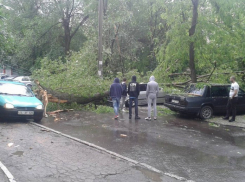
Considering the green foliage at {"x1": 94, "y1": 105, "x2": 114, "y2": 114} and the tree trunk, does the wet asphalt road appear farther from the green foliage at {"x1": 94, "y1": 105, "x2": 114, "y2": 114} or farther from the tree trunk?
the tree trunk

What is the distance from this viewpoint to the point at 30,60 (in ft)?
103

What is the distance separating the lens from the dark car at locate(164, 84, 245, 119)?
39.8ft

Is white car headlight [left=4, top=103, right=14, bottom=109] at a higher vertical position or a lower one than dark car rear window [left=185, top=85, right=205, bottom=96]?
lower

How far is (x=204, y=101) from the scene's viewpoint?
40.4 feet

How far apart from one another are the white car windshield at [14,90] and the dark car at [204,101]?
20.4ft

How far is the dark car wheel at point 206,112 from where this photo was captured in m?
12.4

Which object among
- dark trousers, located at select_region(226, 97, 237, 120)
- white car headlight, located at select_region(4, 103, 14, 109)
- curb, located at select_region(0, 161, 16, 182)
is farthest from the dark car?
curb, located at select_region(0, 161, 16, 182)

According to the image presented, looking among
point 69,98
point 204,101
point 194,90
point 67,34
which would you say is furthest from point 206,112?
point 67,34

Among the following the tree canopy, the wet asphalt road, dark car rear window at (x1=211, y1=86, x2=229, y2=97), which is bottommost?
the wet asphalt road

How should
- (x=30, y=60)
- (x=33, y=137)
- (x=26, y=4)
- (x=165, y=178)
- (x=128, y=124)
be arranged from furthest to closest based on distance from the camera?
(x=30, y=60)
(x=26, y=4)
(x=128, y=124)
(x=33, y=137)
(x=165, y=178)

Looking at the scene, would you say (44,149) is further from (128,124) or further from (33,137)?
(128,124)

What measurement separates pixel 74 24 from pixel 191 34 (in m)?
19.3

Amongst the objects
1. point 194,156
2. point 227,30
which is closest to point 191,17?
point 227,30

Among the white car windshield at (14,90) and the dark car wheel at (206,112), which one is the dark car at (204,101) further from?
the white car windshield at (14,90)
